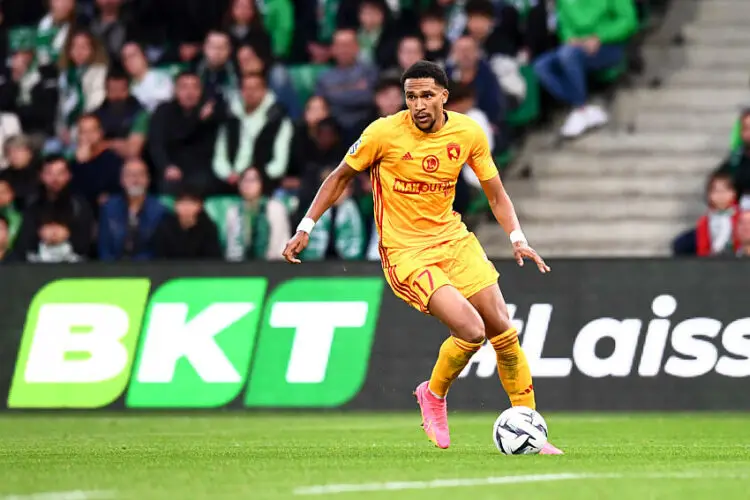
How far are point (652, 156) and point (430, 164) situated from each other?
27.6 ft

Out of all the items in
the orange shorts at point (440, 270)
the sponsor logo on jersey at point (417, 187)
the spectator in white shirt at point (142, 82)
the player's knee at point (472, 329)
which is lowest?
the spectator in white shirt at point (142, 82)

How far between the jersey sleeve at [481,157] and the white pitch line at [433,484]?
8.27ft

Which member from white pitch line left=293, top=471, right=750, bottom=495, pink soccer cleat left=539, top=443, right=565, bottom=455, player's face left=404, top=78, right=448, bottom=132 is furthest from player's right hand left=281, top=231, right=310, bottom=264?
white pitch line left=293, top=471, right=750, bottom=495

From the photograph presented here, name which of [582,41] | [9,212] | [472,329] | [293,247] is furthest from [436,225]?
[9,212]

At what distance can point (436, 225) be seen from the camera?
10.1 metres

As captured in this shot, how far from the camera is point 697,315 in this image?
1412cm

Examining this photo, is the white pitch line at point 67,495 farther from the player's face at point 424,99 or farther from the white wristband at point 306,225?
the player's face at point 424,99

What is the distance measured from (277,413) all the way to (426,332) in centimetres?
150

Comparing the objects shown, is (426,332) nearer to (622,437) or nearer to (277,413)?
(277,413)

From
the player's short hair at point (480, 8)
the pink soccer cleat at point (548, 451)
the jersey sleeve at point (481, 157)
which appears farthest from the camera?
the player's short hair at point (480, 8)

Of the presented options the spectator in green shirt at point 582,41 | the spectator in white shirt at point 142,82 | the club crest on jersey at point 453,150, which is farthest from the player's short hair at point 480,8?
the club crest on jersey at point 453,150

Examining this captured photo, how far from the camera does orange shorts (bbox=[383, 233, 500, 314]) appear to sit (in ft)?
32.3

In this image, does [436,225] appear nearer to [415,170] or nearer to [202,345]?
[415,170]

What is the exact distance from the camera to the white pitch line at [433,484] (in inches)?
292
